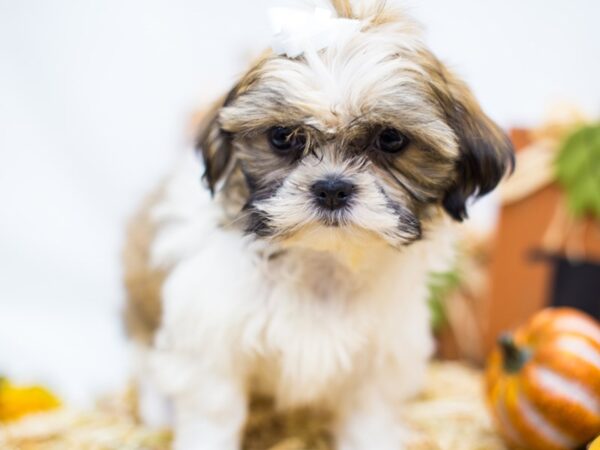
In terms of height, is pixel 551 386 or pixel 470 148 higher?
pixel 470 148

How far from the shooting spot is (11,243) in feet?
9.49

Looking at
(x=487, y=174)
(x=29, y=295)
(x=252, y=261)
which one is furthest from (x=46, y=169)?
(x=487, y=174)

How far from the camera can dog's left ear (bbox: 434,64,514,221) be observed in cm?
170

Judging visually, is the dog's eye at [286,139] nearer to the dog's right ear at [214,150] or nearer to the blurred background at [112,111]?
the dog's right ear at [214,150]

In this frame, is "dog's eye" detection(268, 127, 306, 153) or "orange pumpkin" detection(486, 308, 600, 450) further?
"orange pumpkin" detection(486, 308, 600, 450)

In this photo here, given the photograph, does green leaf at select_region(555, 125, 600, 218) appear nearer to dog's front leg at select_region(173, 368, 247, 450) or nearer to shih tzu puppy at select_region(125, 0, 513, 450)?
shih tzu puppy at select_region(125, 0, 513, 450)

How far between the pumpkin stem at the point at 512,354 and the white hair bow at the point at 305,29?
3.11 feet

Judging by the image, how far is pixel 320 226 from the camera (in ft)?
5.16

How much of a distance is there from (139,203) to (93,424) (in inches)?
30.9

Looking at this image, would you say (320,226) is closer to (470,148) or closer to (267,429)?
(470,148)

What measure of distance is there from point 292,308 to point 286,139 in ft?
1.47

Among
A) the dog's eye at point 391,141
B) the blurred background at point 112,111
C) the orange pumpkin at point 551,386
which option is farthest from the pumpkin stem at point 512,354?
the blurred background at point 112,111

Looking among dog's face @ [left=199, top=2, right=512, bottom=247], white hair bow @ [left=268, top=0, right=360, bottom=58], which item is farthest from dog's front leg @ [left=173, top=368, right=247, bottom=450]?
white hair bow @ [left=268, top=0, right=360, bottom=58]

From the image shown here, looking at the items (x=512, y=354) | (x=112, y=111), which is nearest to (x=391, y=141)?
(x=512, y=354)
